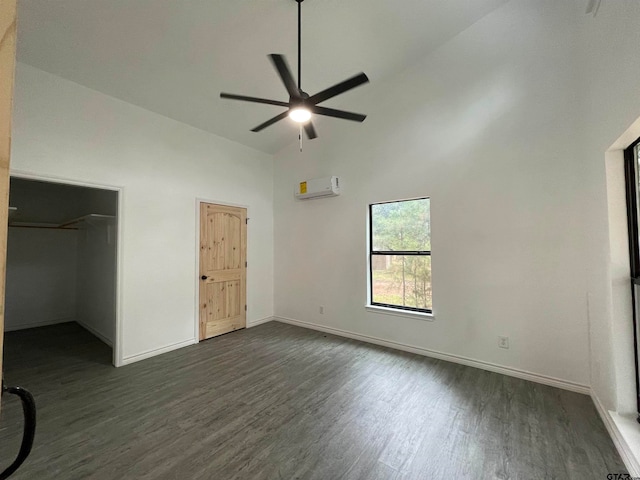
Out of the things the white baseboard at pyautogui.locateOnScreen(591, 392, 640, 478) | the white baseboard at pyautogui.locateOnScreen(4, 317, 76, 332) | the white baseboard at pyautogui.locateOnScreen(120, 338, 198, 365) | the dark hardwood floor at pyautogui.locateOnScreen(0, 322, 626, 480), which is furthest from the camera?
the white baseboard at pyautogui.locateOnScreen(4, 317, 76, 332)

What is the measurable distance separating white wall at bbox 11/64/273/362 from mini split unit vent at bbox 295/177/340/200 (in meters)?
1.09

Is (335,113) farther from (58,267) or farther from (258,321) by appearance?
(58,267)

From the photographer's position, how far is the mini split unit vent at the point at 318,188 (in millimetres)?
4367

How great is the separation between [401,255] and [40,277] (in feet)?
22.1

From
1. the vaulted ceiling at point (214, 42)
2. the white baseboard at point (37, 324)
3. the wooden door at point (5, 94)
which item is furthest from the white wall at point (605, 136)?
the white baseboard at point (37, 324)

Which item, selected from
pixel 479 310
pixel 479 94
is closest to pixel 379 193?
pixel 479 94

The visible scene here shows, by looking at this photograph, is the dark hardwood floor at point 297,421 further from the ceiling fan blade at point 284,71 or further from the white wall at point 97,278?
→ the ceiling fan blade at point 284,71

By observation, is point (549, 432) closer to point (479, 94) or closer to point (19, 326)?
point (479, 94)

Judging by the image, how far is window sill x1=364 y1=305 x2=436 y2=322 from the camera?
3562mm

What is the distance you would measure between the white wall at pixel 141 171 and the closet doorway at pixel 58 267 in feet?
3.33

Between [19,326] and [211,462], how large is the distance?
558 cm

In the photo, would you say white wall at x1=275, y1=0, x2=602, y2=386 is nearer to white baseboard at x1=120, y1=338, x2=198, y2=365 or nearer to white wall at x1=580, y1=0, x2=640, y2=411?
white wall at x1=580, y1=0, x2=640, y2=411

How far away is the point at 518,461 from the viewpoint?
6.13ft

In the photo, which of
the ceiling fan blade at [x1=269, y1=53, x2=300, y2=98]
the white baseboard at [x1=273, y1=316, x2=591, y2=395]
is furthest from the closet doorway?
the white baseboard at [x1=273, y1=316, x2=591, y2=395]
